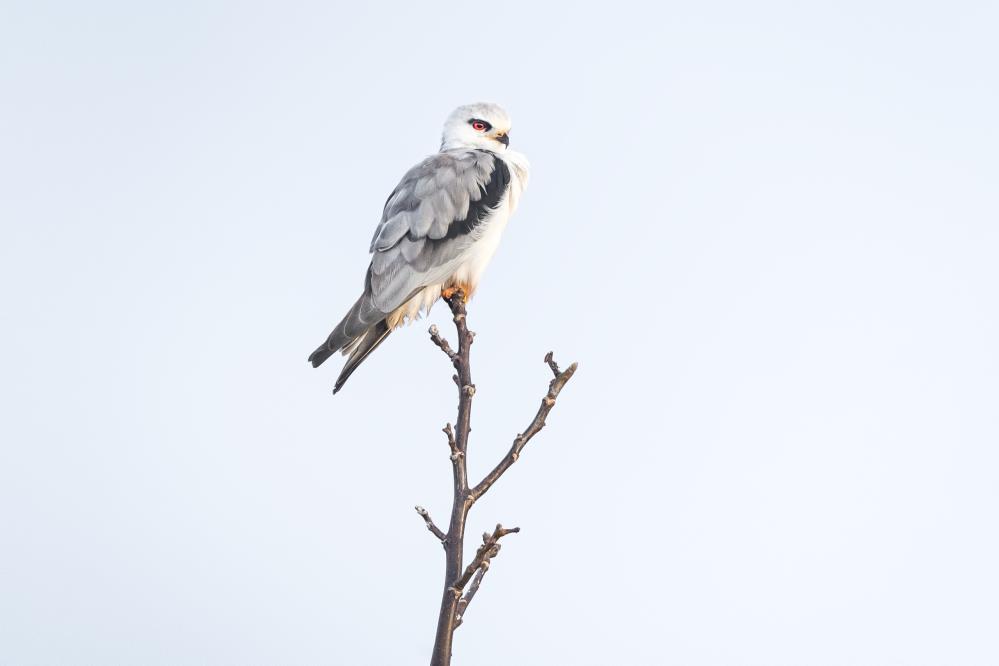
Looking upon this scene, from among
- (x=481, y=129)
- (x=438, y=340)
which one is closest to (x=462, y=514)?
(x=438, y=340)

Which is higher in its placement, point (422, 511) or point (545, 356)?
point (545, 356)

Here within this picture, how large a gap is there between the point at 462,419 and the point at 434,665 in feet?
2.82

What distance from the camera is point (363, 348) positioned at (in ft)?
18.5

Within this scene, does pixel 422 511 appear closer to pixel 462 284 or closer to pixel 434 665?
pixel 434 665

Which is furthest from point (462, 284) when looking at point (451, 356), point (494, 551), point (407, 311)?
point (494, 551)

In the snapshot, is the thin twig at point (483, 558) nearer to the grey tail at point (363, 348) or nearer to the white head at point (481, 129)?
the grey tail at point (363, 348)

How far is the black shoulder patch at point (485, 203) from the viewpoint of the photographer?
239 inches

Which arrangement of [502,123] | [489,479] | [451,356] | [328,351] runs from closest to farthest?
[489,479], [451,356], [328,351], [502,123]

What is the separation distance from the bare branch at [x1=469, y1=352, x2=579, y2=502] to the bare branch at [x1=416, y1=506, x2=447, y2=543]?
17 centimetres

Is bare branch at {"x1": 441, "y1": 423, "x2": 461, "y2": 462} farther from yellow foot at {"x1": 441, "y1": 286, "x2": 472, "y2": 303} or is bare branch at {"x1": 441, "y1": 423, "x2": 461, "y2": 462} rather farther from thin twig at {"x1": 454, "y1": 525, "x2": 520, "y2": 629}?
yellow foot at {"x1": 441, "y1": 286, "x2": 472, "y2": 303}

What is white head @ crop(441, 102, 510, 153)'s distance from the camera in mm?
6859

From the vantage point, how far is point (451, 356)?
412 centimetres

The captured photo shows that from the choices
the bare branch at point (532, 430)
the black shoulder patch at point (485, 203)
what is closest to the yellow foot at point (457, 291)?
the black shoulder patch at point (485, 203)

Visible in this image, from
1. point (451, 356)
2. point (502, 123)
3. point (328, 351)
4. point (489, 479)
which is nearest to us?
point (489, 479)
